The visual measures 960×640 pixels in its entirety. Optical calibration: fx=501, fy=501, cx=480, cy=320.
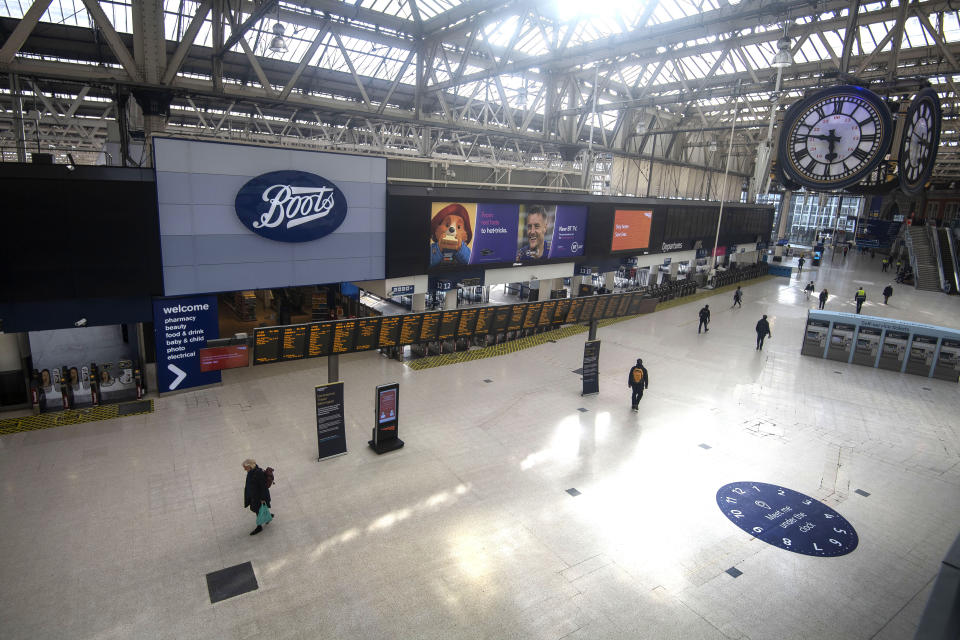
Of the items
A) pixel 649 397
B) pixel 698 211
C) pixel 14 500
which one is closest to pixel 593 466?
pixel 649 397

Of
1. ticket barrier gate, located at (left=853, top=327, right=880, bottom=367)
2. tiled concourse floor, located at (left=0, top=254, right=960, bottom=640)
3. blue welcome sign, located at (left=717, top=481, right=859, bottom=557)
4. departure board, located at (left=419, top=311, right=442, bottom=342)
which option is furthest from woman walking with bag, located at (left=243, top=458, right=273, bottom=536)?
ticket barrier gate, located at (left=853, top=327, right=880, bottom=367)

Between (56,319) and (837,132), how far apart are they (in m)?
16.1

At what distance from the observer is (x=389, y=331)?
11.4m

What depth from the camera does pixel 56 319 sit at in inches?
462

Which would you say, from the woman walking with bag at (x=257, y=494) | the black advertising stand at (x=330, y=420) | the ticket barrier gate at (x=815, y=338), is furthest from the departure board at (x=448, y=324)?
the ticket barrier gate at (x=815, y=338)

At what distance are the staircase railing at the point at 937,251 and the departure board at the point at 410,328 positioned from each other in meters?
43.1

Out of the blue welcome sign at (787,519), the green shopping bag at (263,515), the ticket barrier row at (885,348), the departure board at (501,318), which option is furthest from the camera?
the ticket barrier row at (885,348)

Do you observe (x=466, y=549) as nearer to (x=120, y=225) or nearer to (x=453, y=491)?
(x=453, y=491)

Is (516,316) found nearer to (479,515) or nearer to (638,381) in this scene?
(638,381)

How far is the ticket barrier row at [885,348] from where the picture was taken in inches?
697

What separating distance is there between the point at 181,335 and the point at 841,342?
74.9ft

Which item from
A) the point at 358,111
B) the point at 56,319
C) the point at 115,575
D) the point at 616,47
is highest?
the point at 616,47

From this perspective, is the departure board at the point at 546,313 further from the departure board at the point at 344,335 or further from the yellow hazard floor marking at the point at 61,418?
the yellow hazard floor marking at the point at 61,418

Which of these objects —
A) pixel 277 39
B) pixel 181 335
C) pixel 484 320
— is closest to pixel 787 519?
pixel 484 320
